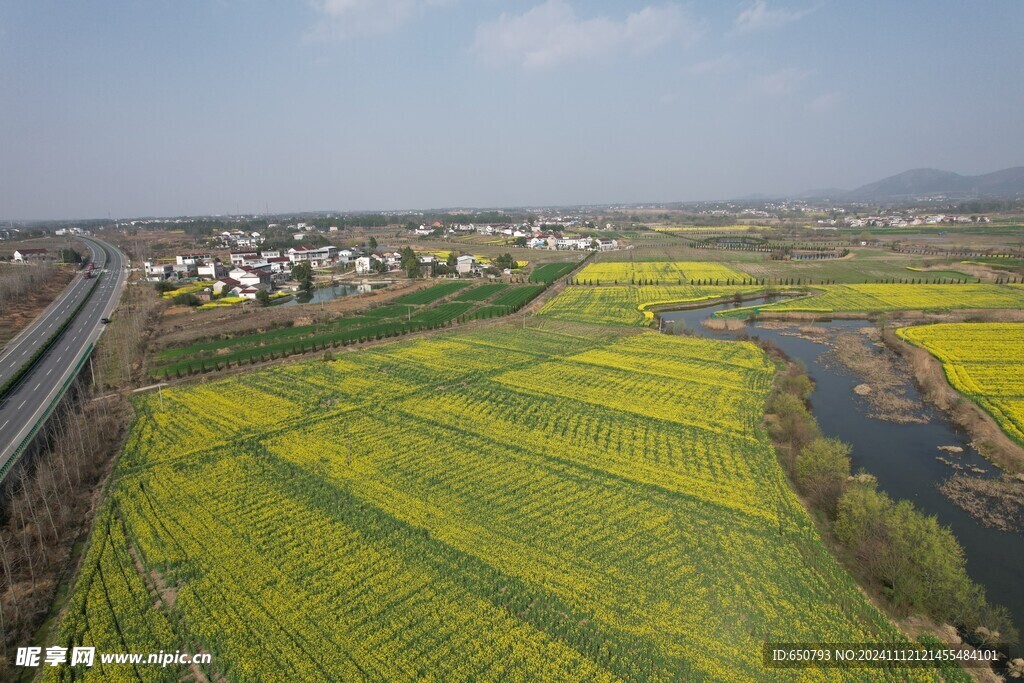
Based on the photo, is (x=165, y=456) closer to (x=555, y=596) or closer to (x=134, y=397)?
(x=134, y=397)

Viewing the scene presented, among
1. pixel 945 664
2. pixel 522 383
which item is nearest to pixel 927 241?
pixel 522 383

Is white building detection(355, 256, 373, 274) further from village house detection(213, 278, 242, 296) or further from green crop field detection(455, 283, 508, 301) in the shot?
green crop field detection(455, 283, 508, 301)

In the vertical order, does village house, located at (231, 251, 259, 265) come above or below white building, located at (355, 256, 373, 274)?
above

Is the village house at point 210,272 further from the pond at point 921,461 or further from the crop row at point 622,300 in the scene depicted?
the pond at point 921,461

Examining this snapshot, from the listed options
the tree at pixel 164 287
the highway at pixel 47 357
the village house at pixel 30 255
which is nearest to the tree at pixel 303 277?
the tree at pixel 164 287

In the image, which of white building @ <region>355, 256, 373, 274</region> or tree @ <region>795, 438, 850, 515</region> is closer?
tree @ <region>795, 438, 850, 515</region>

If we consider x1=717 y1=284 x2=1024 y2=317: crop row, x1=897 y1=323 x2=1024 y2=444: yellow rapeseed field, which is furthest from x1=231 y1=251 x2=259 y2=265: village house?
x1=897 y1=323 x2=1024 y2=444: yellow rapeseed field
